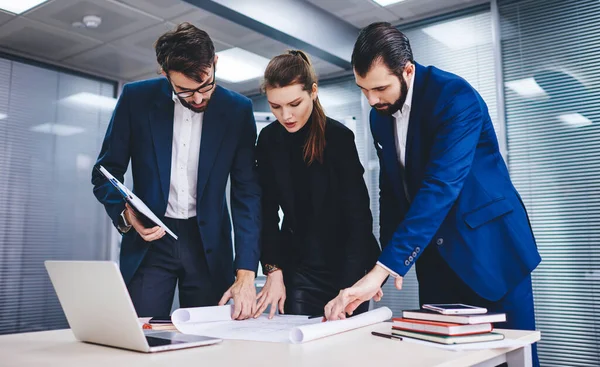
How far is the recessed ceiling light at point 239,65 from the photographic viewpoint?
480 cm

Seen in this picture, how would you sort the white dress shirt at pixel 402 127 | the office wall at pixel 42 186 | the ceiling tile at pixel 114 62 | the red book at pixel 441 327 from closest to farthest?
the red book at pixel 441 327
the white dress shirt at pixel 402 127
the office wall at pixel 42 186
the ceiling tile at pixel 114 62

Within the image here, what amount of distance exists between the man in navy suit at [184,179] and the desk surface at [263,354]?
0.53 metres

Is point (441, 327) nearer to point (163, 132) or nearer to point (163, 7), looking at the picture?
point (163, 132)

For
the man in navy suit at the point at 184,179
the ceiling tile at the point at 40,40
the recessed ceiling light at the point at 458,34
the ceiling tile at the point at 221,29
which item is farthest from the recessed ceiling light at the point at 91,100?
the man in navy suit at the point at 184,179

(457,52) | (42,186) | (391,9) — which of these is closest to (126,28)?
(42,186)

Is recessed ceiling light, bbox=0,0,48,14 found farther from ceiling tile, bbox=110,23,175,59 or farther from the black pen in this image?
the black pen

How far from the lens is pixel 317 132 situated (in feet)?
6.16

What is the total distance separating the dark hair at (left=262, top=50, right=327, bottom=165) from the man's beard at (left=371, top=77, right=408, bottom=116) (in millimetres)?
299

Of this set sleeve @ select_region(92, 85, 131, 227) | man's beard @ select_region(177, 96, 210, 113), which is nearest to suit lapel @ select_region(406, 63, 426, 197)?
man's beard @ select_region(177, 96, 210, 113)

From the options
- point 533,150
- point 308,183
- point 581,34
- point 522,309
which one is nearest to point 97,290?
point 308,183

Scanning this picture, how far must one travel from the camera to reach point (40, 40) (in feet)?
14.6

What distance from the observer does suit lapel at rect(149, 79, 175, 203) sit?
1.76m

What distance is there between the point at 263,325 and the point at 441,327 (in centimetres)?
50

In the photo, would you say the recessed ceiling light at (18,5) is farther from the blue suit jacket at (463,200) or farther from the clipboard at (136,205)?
the blue suit jacket at (463,200)
